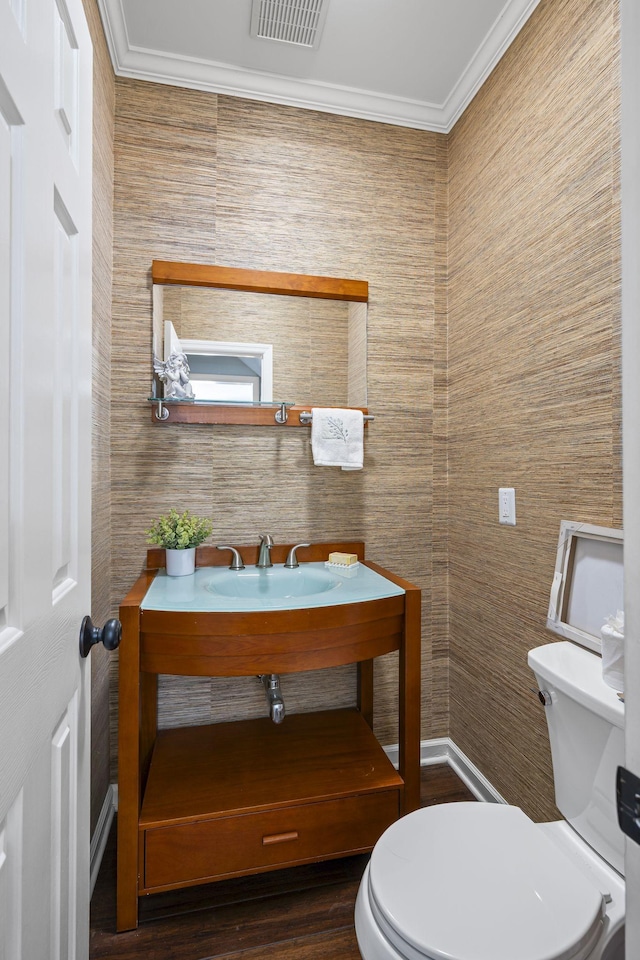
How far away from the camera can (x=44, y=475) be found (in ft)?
2.23

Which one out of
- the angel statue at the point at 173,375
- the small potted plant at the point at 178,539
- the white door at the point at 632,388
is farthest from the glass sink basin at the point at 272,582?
the white door at the point at 632,388

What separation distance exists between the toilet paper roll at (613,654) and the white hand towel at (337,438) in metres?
1.03

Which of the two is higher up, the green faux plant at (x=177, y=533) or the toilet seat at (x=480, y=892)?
the green faux plant at (x=177, y=533)

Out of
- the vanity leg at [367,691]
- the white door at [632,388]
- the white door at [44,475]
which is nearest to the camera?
the white door at [632,388]

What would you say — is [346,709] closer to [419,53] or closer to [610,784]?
[610,784]

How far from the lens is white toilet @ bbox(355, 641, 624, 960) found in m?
0.82

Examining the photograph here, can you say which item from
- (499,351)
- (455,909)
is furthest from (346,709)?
(499,351)

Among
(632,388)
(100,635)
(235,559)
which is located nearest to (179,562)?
(235,559)

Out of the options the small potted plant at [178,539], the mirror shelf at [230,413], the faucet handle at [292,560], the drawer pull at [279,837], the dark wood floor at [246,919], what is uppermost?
the mirror shelf at [230,413]

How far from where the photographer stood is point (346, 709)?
1950 millimetres

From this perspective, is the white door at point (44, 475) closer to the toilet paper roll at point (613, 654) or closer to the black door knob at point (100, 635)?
the black door knob at point (100, 635)

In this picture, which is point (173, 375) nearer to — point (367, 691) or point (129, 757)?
point (129, 757)

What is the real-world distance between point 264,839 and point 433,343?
5.96ft

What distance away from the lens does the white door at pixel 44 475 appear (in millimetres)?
559
